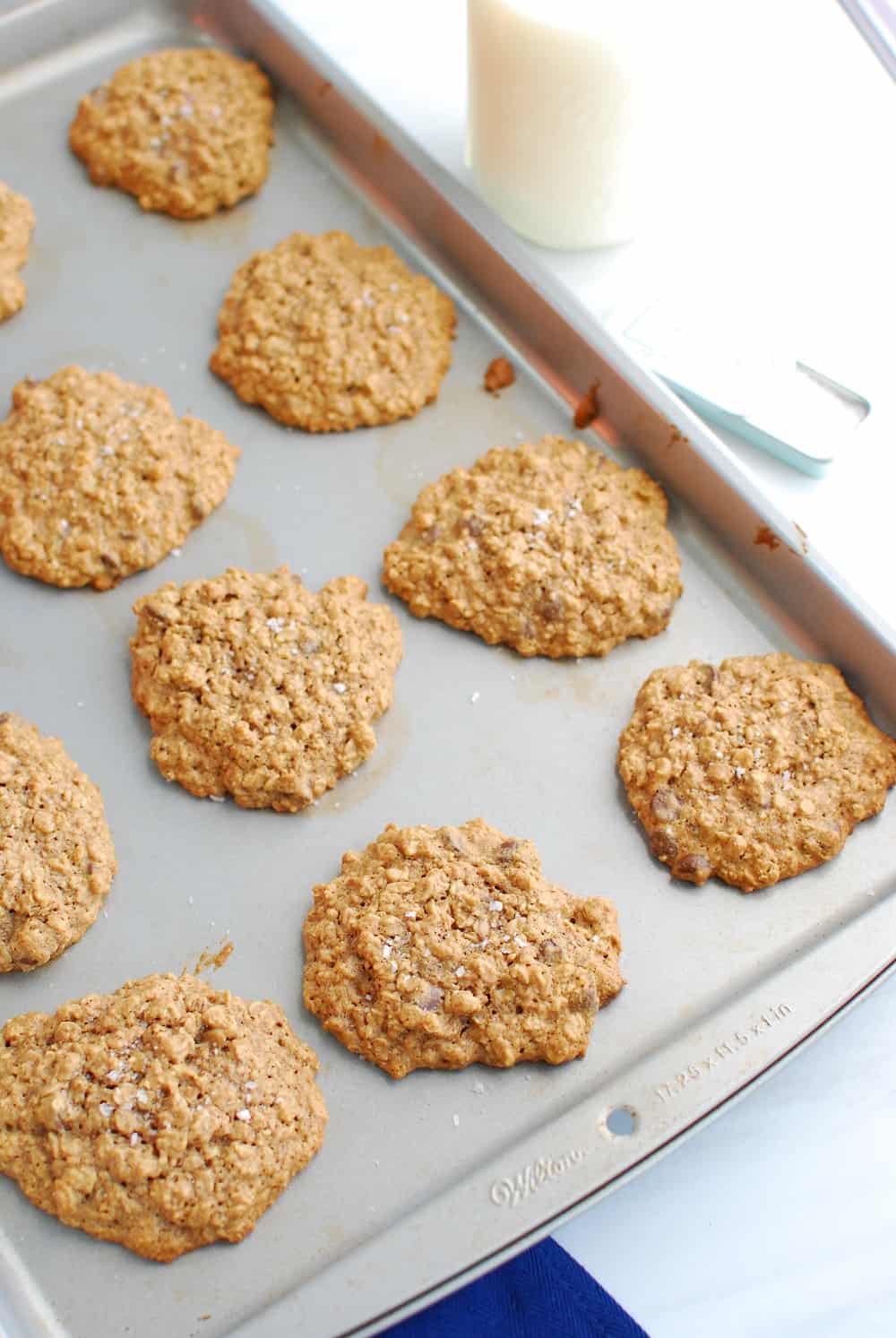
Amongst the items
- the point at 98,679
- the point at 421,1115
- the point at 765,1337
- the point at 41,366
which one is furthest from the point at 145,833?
the point at 765,1337

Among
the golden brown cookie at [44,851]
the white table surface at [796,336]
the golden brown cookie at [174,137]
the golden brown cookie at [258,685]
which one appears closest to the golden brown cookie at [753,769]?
the white table surface at [796,336]

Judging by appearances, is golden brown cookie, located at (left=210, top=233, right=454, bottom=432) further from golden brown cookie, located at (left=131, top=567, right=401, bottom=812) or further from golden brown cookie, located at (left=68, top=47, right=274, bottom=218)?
golden brown cookie, located at (left=131, top=567, right=401, bottom=812)

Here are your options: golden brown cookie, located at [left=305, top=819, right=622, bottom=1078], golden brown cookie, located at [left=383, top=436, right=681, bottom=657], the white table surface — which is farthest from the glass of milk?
golden brown cookie, located at [left=305, top=819, right=622, bottom=1078]

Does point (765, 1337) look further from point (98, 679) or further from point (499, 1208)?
point (98, 679)

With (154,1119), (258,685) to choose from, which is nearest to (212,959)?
(154,1119)

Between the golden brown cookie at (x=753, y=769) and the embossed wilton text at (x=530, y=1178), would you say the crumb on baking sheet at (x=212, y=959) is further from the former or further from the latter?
the golden brown cookie at (x=753, y=769)

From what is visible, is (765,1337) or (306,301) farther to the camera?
(306,301)

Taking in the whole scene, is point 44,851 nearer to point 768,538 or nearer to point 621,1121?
point 621,1121
